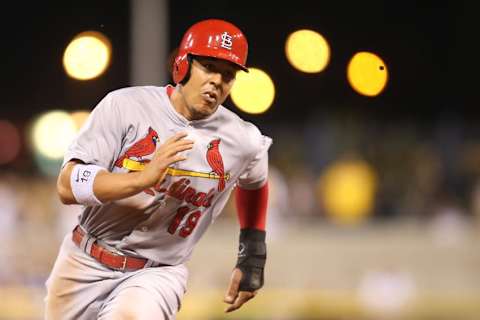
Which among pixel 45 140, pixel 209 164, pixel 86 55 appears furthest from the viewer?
pixel 45 140

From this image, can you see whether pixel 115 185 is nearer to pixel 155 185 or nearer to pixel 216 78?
pixel 155 185

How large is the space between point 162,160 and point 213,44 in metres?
0.68

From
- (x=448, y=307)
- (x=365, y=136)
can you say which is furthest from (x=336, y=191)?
(x=365, y=136)

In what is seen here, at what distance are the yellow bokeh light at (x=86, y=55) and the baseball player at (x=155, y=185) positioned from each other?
0.99 meters

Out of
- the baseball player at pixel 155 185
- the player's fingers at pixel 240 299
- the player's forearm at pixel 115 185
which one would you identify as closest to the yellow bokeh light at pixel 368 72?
the baseball player at pixel 155 185

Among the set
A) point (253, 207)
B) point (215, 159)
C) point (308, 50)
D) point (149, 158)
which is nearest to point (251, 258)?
point (253, 207)

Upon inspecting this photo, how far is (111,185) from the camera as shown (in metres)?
4.02

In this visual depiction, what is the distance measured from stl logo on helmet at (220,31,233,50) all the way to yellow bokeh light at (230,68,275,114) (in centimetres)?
131

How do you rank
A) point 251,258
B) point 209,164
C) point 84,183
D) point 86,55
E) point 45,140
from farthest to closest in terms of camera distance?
1. point 45,140
2. point 86,55
3. point 251,258
4. point 209,164
5. point 84,183

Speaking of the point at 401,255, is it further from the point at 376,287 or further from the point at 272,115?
the point at 272,115

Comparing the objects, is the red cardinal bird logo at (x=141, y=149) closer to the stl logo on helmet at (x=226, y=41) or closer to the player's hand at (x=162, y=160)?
the player's hand at (x=162, y=160)

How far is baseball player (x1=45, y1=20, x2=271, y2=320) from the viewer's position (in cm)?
427

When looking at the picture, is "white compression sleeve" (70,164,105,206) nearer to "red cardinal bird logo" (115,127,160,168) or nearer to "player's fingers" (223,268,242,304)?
"red cardinal bird logo" (115,127,160,168)

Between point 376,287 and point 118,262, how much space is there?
9.18 m
